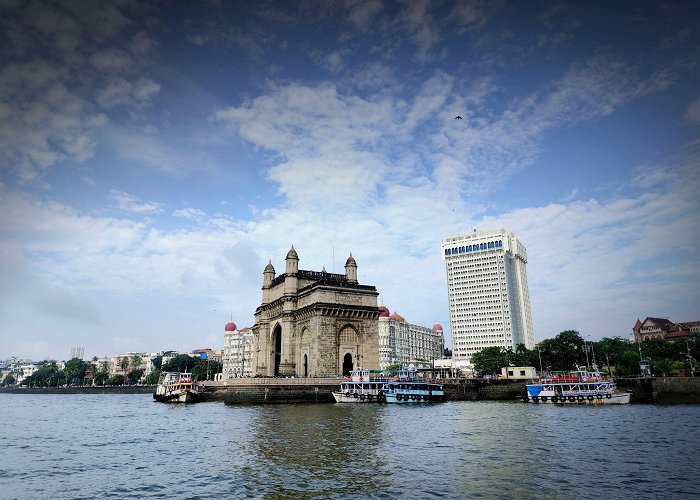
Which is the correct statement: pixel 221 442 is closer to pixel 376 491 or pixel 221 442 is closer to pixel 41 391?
pixel 376 491

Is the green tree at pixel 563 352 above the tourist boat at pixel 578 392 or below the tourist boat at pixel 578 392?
above

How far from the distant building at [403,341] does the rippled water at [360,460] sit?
373ft

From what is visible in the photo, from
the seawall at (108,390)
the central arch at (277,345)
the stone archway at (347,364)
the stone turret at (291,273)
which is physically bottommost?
the seawall at (108,390)

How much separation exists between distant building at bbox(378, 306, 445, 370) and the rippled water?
11361cm

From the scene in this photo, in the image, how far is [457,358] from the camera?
156 metres

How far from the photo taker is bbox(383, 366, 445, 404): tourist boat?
213 feet

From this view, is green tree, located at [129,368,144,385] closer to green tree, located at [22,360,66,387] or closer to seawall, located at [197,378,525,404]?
green tree, located at [22,360,66,387]

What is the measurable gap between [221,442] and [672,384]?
62536mm

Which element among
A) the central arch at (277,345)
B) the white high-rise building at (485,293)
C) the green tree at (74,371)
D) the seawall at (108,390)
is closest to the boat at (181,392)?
the central arch at (277,345)

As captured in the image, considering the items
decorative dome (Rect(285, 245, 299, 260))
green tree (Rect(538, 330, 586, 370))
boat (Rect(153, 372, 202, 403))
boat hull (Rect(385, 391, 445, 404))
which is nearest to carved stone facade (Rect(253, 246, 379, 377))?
decorative dome (Rect(285, 245, 299, 260))

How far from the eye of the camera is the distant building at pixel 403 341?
15662 cm

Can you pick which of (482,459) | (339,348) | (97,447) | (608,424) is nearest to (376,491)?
(482,459)

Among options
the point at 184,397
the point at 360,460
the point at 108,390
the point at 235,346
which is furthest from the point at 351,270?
the point at 235,346

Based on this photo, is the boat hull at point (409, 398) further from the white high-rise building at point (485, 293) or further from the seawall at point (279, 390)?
the white high-rise building at point (485, 293)
